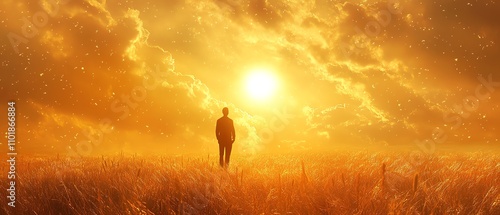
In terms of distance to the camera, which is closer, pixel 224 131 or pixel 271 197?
pixel 271 197

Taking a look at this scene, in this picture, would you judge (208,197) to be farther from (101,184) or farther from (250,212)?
(101,184)

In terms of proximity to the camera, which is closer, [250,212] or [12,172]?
[250,212]

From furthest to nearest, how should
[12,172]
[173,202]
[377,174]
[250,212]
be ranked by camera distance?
[377,174] < [12,172] < [173,202] < [250,212]

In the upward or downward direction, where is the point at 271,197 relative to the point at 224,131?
downward

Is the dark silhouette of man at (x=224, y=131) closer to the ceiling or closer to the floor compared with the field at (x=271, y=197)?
closer to the ceiling

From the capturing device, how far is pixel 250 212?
11.6ft

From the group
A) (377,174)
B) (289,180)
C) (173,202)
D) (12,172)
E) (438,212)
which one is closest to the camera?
(438,212)

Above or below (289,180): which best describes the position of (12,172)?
above

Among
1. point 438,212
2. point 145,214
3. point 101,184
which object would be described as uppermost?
point 101,184

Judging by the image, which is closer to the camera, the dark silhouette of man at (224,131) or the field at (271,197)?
the field at (271,197)

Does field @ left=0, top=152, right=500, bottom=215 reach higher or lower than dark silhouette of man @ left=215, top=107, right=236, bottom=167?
lower

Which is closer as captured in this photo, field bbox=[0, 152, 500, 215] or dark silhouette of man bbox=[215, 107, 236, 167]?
field bbox=[0, 152, 500, 215]

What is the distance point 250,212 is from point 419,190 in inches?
93.1

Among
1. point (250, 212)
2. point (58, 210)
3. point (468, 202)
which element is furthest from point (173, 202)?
point (468, 202)
